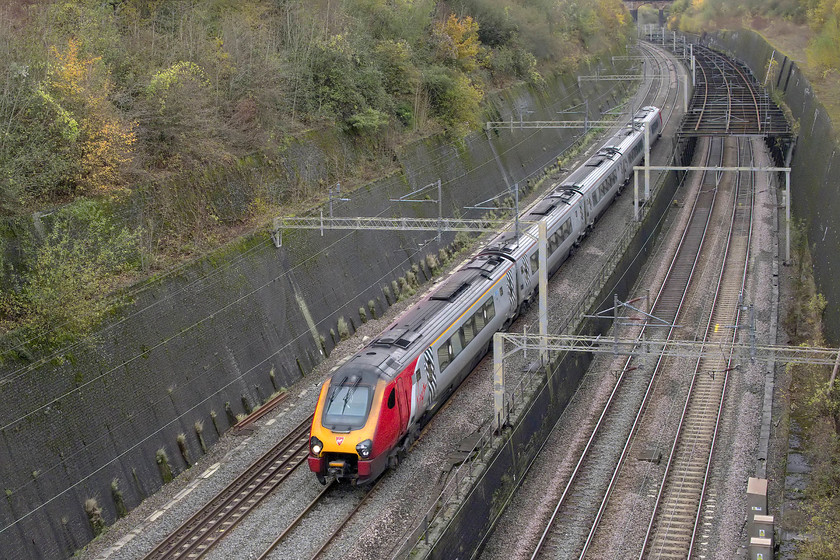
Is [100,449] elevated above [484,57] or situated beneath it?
situated beneath

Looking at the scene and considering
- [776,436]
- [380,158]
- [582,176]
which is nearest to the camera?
Answer: [776,436]

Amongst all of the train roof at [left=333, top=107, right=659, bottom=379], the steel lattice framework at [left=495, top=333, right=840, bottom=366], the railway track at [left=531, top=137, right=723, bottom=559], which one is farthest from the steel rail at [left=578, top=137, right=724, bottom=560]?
the train roof at [left=333, top=107, right=659, bottom=379]

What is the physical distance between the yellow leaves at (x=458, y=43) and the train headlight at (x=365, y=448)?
27.8 m

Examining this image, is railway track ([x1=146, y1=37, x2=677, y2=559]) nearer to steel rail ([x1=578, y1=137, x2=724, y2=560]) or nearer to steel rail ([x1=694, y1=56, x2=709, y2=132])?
steel rail ([x1=578, y1=137, x2=724, y2=560])

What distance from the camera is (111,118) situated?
20812 millimetres

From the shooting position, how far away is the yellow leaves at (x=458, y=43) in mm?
40562

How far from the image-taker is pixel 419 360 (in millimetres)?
18219

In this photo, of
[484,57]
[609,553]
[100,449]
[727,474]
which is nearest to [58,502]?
[100,449]

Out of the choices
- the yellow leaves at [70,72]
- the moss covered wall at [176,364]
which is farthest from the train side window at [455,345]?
the yellow leaves at [70,72]

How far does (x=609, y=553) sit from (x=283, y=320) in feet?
35.0

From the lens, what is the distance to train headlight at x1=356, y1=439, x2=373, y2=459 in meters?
16.2

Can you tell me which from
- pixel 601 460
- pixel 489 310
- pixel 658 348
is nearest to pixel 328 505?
pixel 601 460

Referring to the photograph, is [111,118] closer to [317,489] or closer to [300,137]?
[300,137]

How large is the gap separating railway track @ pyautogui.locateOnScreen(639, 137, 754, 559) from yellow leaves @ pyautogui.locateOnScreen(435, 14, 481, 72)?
17.2 meters
